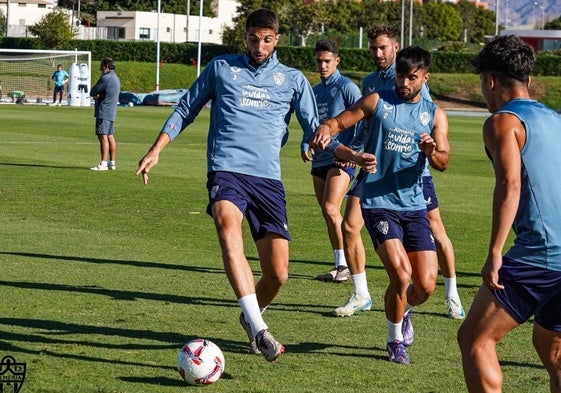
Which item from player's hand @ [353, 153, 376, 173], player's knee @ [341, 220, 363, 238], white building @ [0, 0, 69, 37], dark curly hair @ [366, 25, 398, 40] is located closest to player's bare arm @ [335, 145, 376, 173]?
player's hand @ [353, 153, 376, 173]

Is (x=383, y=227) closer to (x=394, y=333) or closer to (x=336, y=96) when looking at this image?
(x=394, y=333)

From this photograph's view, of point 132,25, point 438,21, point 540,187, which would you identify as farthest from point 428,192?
point 438,21

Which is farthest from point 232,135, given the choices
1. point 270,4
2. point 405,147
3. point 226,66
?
point 270,4

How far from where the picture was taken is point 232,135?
786 centimetres

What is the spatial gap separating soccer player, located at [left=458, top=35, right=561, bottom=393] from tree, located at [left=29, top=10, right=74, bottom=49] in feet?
238

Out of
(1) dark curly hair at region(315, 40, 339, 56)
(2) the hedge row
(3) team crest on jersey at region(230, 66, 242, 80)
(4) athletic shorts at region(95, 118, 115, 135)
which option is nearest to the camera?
(3) team crest on jersey at region(230, 66, 242, 80)

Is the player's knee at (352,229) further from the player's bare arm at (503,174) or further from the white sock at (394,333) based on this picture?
the player's bare arm at (503,174)

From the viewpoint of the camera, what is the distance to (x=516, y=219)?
5406 mm

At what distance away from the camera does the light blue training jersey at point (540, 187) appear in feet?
17.3

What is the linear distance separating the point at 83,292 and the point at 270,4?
7981cm

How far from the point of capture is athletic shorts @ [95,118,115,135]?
71.6ft

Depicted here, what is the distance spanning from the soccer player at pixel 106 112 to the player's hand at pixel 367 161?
48.9 feet

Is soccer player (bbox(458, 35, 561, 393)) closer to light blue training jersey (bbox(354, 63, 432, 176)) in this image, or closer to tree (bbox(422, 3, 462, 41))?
light blue training jersey (bbox(354, 63, 432, 176))

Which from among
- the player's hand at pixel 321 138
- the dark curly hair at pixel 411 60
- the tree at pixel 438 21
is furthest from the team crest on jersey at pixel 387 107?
the tree at pixel 438 21
